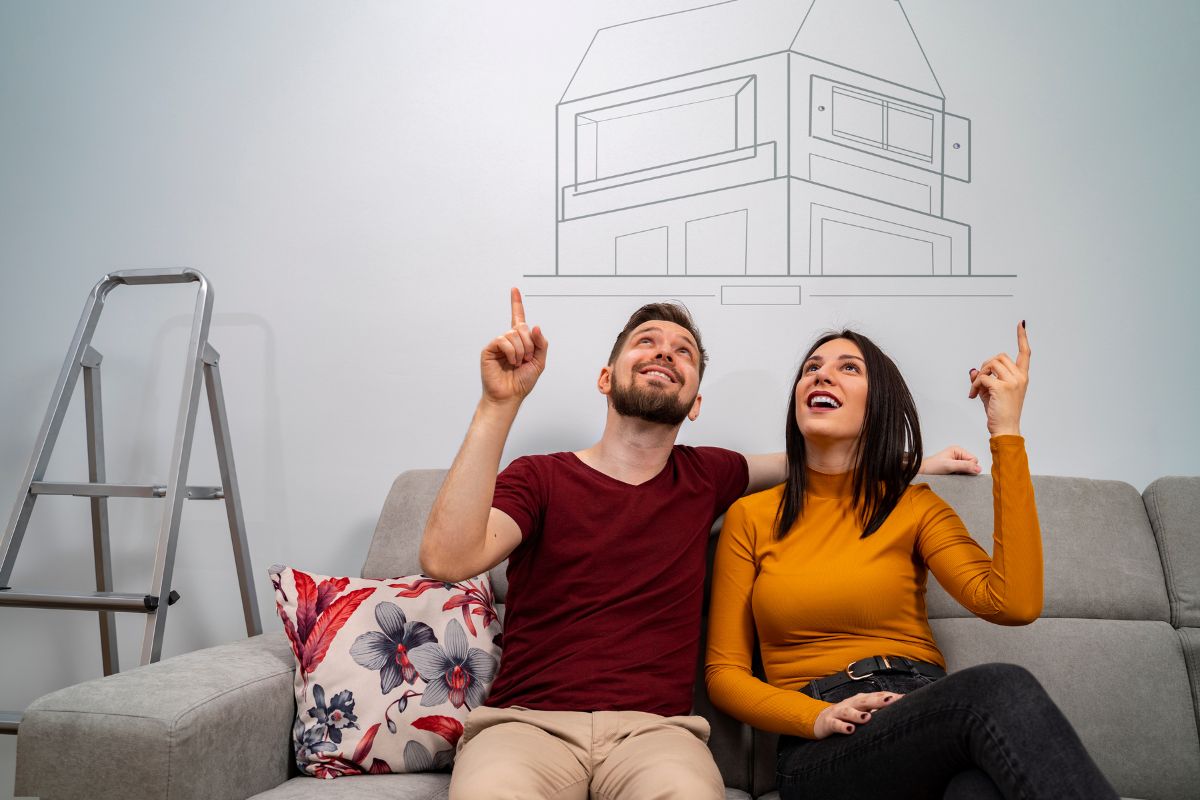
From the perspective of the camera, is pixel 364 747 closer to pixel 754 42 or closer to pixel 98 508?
pixel 98 508

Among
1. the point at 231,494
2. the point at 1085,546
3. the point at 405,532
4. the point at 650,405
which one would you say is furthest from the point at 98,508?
the point at 1085,546

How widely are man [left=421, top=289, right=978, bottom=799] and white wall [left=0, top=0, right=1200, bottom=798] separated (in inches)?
15.8

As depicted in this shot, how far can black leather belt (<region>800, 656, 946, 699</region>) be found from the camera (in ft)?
4.47

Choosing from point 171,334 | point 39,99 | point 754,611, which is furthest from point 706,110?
point 39,99

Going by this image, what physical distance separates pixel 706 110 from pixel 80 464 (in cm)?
192

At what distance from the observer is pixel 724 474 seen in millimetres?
1700

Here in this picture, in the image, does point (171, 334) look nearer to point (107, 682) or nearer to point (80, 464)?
point (80, 464)

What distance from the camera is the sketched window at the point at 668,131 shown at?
2070 mm

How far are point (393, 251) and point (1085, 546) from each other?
1756mm

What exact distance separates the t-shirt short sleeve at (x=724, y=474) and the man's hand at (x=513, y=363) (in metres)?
0.54

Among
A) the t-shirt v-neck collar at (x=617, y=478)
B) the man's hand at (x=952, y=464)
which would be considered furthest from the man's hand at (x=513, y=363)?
the man's hand at (x=952, y=464)

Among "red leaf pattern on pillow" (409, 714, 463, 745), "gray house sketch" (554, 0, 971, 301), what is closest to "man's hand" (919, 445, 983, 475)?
"gray house sketch" (554, 0, 971, 301)

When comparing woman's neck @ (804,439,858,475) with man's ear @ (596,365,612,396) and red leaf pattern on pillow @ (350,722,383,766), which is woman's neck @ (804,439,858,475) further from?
→ red leaf pattern on pillow @ (350,722,383,766)

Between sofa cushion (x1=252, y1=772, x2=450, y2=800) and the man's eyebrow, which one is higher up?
the man's eyebrow
